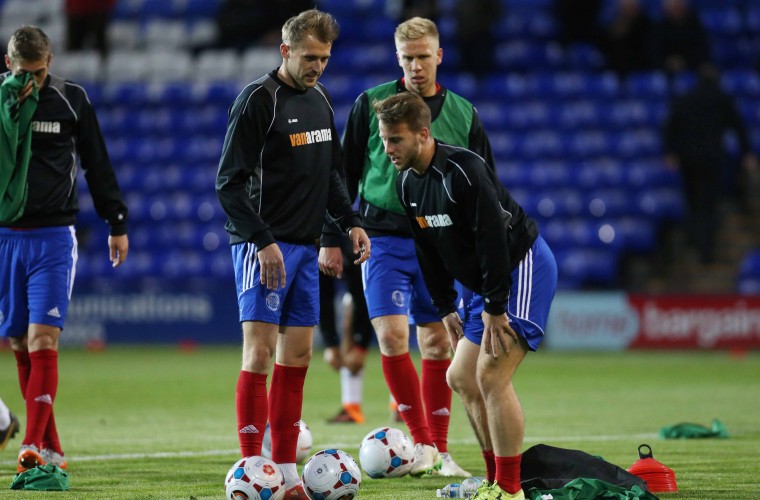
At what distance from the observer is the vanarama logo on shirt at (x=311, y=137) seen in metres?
6.32

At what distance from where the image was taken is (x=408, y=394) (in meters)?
7.46

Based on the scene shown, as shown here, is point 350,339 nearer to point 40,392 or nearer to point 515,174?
point 40,392

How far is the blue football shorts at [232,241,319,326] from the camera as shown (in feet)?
20.2

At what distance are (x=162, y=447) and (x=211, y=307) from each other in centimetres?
1074

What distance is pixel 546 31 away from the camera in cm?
2312

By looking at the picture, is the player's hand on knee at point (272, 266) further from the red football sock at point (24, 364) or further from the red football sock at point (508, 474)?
the red football sock at point (24, 364)

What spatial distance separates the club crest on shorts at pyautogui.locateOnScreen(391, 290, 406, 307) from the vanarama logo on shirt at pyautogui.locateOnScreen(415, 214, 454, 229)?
1439 mm

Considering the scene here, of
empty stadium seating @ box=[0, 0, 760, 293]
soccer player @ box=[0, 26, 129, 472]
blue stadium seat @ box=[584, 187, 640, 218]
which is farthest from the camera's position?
empty stadium seating @ box=[0, 0, 760, 293]

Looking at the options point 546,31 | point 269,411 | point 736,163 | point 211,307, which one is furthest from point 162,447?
point 546,31

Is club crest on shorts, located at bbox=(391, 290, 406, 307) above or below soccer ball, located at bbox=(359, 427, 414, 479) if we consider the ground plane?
above

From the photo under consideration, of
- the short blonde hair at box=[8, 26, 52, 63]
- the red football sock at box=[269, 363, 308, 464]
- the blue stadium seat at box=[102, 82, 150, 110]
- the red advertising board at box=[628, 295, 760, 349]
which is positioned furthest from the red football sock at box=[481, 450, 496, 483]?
the blue stadium seat at box=[102, 82, 150, 110]

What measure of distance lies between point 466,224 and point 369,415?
5.23 metres

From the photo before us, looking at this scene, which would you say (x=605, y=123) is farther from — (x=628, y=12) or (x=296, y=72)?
(x=296, y=72)

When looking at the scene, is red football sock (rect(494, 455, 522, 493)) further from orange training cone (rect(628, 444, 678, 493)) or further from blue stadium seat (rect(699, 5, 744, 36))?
blue stadium seat (rect(699, 5, 744, 36))
